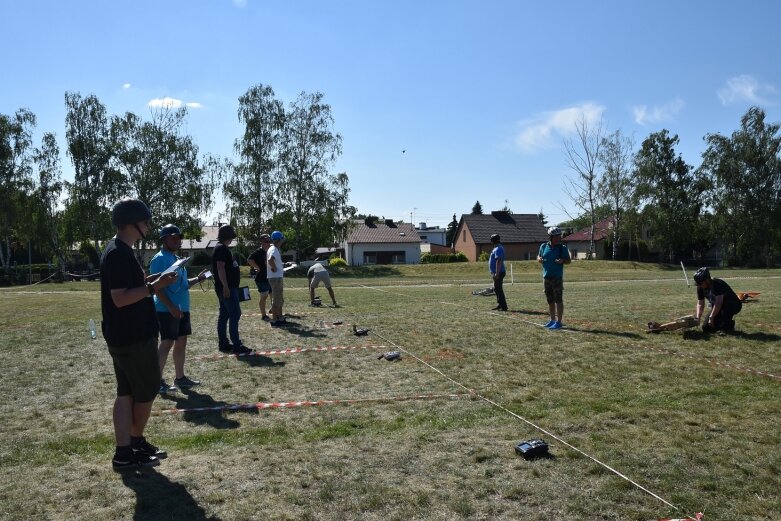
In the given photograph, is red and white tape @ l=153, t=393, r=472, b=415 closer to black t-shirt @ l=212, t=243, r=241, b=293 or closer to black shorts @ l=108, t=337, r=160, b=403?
black shorts @ l=108, t=337, r=160, b=403

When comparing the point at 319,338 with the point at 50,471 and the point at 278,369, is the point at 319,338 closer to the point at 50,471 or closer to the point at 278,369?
the point at 278,369

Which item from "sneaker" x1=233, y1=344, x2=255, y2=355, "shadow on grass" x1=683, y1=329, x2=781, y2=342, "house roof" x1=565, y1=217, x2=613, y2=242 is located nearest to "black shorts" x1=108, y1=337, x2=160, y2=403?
"sneaker" x1=233, y1=344, x2=255, y2=355

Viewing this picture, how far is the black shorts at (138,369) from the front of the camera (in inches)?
168

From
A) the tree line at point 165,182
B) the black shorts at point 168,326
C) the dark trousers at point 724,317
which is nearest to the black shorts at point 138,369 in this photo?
the black shorts at point 168,326

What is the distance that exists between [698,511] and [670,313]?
10.8m

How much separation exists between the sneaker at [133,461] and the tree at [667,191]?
6081cm

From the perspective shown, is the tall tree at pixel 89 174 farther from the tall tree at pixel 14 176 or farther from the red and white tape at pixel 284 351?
the red and white tape at pixel 284 351

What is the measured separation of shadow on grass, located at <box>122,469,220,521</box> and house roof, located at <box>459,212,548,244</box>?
224 feet

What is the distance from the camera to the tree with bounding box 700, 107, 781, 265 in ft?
185

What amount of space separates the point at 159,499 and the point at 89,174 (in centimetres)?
4772

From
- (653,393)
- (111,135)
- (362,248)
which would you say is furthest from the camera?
(362,248)

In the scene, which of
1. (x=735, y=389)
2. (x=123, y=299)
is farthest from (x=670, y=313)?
(x=123, y=299)

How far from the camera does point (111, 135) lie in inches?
1815

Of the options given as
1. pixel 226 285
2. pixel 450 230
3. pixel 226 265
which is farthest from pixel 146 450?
pixel 450 230
